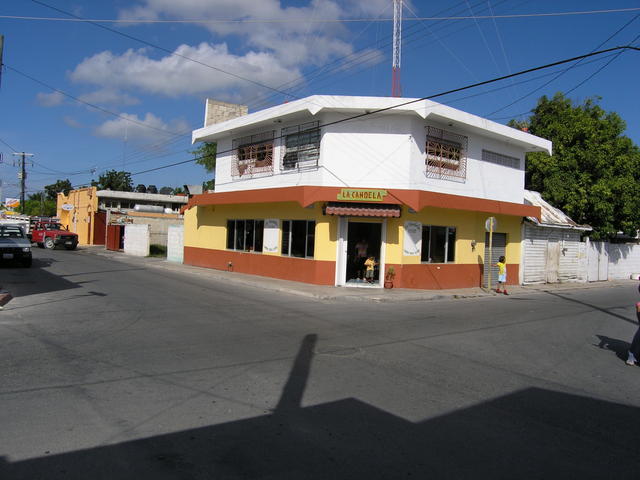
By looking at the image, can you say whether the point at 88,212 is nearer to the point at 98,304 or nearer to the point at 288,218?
the point at 288,218

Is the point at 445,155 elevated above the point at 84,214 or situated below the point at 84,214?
above

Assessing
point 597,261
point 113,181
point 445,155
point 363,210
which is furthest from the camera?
point 113,181

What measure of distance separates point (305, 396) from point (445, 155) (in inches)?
593

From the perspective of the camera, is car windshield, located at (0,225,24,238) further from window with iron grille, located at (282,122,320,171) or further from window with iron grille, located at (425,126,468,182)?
window with iron grille, located at (425,126,468,182)

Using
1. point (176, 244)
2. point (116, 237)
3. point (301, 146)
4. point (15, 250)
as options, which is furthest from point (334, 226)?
point (116, 237)

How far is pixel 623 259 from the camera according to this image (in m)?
30.8

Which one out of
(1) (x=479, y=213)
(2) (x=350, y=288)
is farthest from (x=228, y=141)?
(1) (x=479, y=213)

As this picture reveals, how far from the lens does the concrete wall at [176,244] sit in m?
27.5

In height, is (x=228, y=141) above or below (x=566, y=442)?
above

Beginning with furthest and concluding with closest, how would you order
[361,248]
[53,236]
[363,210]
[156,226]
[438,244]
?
[156,226]
[53,236]
[438,244]
[361,248]
[363,210]

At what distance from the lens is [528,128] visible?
2861 cm

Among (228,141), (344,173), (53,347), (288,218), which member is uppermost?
(228,141)

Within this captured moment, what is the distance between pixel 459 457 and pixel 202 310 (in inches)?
336

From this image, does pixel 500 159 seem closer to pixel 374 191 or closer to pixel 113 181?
pixel 374 191
